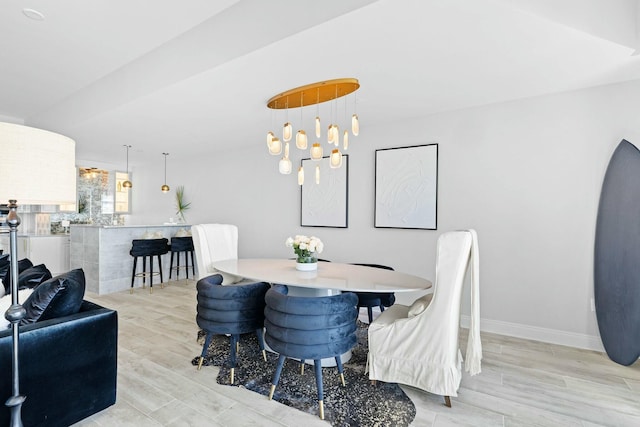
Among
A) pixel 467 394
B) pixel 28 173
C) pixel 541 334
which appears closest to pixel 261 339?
pixel 467 394

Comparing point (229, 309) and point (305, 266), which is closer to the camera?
point (229, 309)

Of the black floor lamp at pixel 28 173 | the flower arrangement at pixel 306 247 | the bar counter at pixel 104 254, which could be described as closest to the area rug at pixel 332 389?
the flower arrangement at pixel 306 247

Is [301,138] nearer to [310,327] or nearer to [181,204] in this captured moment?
[310,327]

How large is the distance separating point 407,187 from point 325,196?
3.99 ft

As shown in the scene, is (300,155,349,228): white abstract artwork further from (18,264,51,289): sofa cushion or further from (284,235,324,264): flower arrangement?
(18,264,51,289): sofa cushion

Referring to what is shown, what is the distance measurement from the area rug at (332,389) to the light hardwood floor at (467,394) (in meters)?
0.08

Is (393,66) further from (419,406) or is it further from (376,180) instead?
(419,406)

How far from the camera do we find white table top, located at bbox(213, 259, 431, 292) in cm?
224

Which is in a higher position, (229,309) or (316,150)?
(316,150)

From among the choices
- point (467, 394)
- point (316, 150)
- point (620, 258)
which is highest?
point (316, 150)

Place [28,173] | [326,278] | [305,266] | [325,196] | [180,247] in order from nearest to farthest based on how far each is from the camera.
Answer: [28,173] < [326,278] < [305,266] < [325,196] < [180,247]

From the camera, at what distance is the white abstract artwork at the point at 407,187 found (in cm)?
379

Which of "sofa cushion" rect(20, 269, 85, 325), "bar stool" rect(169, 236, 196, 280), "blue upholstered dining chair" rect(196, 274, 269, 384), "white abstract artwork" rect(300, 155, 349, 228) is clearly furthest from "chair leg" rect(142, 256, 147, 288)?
"sofa cushion" rect(20, 269, 85, 325)

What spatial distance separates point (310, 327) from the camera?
199 centimetres
